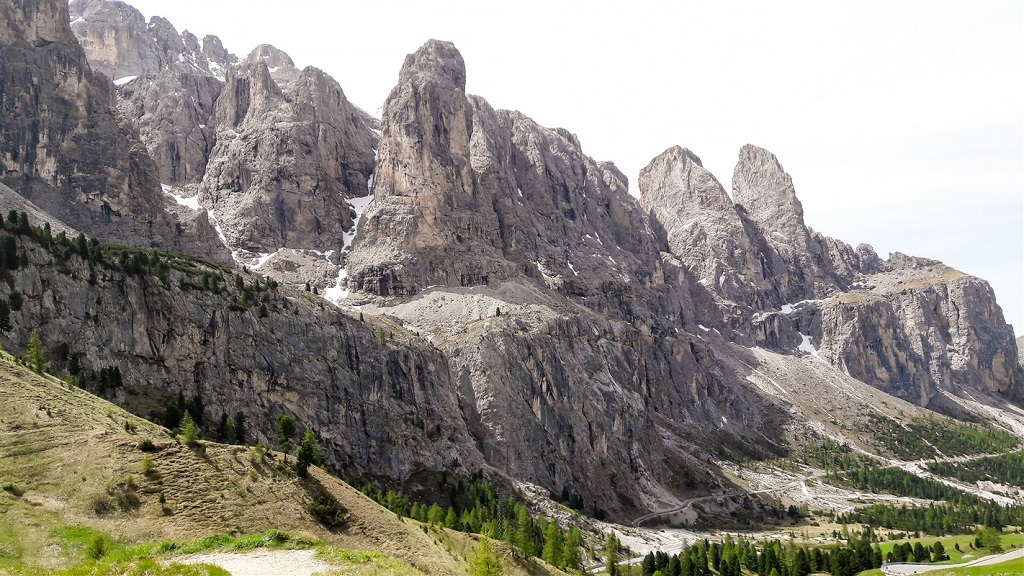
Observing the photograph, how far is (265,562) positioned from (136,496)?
1073 cm

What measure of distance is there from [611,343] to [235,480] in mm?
149182

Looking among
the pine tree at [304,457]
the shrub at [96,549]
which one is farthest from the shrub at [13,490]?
the pine tree at [304,457]

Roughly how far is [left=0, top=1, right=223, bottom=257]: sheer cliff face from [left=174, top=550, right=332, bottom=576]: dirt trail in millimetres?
137542

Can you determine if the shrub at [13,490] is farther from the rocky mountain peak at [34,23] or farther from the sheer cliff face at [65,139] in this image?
the rocky mountain peak at [34,23]

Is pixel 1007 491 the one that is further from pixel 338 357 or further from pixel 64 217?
pixel 64 217

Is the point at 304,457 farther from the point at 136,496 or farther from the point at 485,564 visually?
the point at 485,564

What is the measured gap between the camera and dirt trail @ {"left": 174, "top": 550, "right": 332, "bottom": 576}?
1572 inches

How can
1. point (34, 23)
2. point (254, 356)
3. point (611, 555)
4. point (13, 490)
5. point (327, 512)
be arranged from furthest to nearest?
point (34, 23) → point (254, 356) → point (611, 555) → point (327, 512) → point (13, 490)

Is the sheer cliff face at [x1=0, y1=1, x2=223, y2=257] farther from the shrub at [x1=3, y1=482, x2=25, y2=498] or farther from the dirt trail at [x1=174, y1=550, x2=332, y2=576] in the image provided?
the dirt trail at [x1=174, y1=550, x2=332, y2=576]

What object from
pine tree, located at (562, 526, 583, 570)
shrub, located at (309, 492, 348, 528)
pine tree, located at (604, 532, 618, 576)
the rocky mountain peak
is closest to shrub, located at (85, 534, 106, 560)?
shrub, located at (309, 492, 348, 528)

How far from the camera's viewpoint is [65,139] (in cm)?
16288

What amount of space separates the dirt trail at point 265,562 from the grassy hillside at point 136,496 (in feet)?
3.57

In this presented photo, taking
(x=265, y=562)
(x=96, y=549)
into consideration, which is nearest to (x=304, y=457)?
(x=265, y=562)

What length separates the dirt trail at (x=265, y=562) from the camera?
39.9 meters
